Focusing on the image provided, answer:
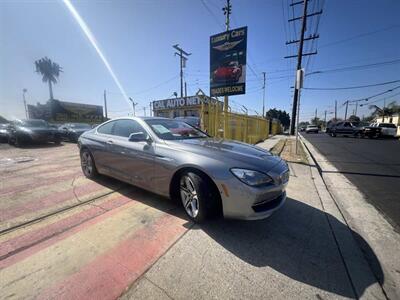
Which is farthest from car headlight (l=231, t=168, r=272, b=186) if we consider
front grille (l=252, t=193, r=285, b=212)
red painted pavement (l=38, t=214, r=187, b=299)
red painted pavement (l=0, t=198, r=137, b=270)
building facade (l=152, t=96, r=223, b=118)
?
building facade (l=152, t=96, r=223, b=118)

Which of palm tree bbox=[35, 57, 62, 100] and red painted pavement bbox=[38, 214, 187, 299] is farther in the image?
palm tree bbox=[35, 57, 62, 100]

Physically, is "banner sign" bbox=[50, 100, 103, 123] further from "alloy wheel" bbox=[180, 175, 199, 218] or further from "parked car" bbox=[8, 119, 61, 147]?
"alloy wheel" bbox=[180, 175, 199, 218]

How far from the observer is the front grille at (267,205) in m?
2.41

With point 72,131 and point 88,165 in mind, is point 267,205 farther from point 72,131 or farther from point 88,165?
point 72,131

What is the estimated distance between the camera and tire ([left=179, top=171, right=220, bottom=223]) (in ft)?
8.46

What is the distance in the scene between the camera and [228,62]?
11227 millimetres

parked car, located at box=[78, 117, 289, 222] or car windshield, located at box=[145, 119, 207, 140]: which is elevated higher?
car windshield, located at box=[145, 119, 207, 140]

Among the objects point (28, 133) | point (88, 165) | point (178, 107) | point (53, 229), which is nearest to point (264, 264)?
point (53, 229)

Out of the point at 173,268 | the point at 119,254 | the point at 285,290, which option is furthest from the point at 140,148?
the point at 285,290

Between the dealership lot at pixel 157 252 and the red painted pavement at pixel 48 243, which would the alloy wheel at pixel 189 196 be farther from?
the red painted pavement at pixel 48 243

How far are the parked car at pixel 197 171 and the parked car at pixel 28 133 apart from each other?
9.97 m

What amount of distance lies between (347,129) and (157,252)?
1078 inches

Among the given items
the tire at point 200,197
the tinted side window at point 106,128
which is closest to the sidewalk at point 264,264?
the tire at point 200,197

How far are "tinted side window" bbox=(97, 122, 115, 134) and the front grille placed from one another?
325 centimetres
